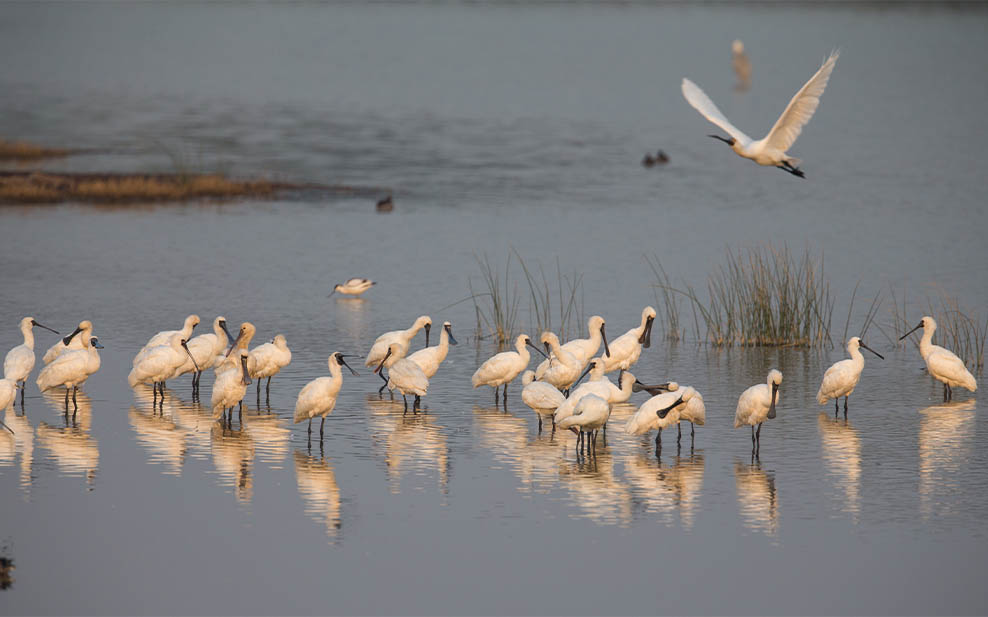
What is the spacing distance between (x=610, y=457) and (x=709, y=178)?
94.7 ft

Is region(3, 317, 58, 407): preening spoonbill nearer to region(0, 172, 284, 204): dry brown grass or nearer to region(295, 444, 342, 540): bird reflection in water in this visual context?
region(295, 444, 342, 540): bird reflection in water

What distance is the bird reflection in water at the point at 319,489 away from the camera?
11656 millimetres

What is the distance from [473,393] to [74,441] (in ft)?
15.3

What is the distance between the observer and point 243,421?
1499 cm

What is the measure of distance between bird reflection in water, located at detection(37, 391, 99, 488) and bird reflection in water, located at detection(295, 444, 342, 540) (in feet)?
5.98

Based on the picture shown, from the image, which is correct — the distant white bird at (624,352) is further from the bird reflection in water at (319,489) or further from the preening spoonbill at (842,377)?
the bird reflection in water at (319,489)

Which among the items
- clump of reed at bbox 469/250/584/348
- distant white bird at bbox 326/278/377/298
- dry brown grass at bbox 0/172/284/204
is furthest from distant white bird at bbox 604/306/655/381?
dry brown grass at bbox 0/172/284/204

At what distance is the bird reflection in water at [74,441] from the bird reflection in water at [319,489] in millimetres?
1822

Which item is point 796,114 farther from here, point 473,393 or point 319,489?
point 319,489

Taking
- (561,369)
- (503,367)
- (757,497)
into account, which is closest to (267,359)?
(503,367)

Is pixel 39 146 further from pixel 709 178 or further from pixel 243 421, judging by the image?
pixel 243 421

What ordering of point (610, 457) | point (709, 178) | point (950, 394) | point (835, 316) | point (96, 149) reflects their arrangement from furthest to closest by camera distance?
point (96, 149), point (709, 178), point (835, 316), point (950, 394), point (610, 457)

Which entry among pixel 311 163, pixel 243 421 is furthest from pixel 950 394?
pixel 311 163

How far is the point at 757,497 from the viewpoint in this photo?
12305mm
